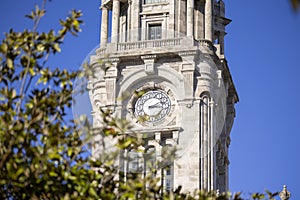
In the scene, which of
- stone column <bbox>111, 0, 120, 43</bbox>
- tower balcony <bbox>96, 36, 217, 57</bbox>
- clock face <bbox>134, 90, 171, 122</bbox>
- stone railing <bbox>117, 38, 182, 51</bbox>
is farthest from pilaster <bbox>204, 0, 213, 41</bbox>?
stone column <bbox>111, 0, 120, 43</bbox>

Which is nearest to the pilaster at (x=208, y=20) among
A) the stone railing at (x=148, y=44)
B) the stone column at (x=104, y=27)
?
the stone railing at (x=148, y=44)

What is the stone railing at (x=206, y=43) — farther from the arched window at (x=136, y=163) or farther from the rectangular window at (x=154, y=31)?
the arched window at (x=136, y=163)

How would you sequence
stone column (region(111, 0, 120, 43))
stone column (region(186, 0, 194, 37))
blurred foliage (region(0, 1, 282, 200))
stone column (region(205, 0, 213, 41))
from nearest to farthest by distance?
blurred foliage (region(0, 1, 282, 200)), stone column (region(186, 0, 194, 37)), stone column (region(205, 0, 213, 41)), stone column (region(111, 0, 120, 43))

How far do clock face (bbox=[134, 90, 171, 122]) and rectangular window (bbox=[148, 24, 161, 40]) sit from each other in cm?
367

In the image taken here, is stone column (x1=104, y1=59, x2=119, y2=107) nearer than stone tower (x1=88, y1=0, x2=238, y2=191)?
No

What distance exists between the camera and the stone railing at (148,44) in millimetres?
63188

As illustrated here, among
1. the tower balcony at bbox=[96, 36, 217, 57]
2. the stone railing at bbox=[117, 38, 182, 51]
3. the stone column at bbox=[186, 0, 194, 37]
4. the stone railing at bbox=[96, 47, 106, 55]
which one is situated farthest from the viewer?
the stone railing at bbox=[96, 47, 106, 55]

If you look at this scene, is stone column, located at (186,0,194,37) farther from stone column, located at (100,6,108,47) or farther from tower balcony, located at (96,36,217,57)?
stone column, located at (100,6,108,47)

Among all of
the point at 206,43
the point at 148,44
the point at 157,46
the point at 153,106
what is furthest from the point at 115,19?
the point at 153,106

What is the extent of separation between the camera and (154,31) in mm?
65250

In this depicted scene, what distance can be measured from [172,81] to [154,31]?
13.8ft

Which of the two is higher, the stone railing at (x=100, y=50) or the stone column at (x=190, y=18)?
the stone column at (x=190, y=18)

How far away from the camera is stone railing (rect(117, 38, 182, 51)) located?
6319 cm

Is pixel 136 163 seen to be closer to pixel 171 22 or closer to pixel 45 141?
pixel 45 141
